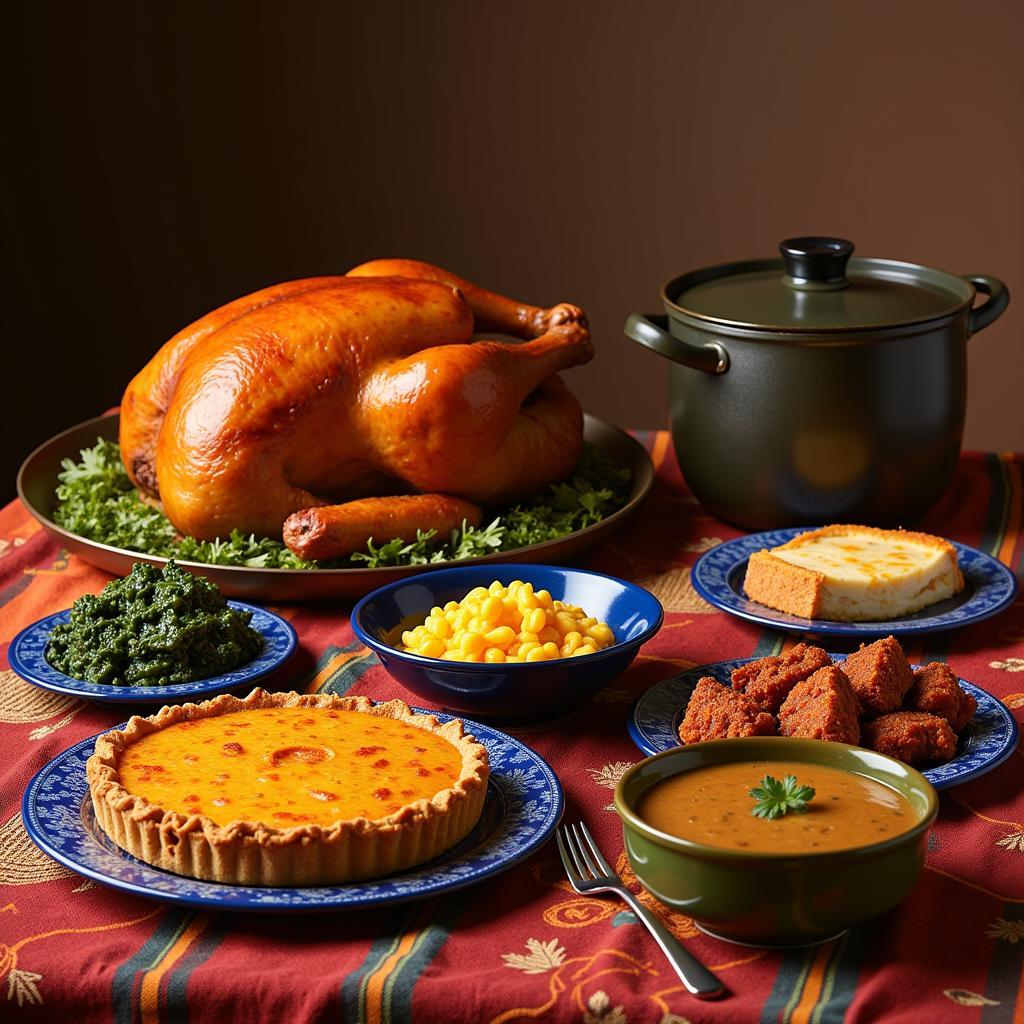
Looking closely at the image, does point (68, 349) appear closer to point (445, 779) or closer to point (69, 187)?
point (69, 187)

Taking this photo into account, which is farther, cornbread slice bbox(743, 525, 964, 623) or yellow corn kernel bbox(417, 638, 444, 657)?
cornbread slice bbox(743, 525, 964, 623)

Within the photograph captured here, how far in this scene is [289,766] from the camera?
5.12ft

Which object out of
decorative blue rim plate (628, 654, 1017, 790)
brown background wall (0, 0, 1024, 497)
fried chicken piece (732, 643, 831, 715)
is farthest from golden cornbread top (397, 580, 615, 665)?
brown background wall (0, 0, 1024, 497)

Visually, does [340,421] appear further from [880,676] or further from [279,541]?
[880,676]

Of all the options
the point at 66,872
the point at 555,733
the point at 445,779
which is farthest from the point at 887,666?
the point at 66,872

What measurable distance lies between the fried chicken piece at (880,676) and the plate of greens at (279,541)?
0.76 meters

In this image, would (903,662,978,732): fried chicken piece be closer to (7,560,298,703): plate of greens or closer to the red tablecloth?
the red tablecloth

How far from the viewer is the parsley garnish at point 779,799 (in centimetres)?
134

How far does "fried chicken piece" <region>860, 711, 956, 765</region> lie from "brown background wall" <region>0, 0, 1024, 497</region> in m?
3.86

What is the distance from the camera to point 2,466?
198 inches

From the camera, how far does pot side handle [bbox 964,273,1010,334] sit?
260 cm

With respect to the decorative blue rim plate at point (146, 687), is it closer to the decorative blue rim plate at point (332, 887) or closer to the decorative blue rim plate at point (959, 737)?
the decorative blue rim plate at point (332, 887)

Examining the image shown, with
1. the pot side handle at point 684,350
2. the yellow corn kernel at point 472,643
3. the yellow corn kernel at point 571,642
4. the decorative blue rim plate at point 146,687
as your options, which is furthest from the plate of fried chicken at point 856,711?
the pot side handle at point 684,350

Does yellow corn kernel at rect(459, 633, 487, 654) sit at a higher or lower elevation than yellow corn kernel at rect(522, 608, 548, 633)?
lower
